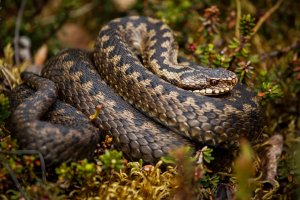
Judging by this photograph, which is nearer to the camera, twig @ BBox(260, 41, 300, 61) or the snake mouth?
the snake mouth

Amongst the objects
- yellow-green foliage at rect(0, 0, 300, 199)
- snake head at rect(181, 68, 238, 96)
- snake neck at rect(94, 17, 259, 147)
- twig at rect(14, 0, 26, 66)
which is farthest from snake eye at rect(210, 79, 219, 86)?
twig at rect(14, 0, 26, 66)

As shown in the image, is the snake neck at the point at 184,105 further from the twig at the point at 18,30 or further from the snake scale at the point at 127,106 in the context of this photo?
the twig at the point at 18,30


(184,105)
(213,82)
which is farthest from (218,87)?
(184,105)

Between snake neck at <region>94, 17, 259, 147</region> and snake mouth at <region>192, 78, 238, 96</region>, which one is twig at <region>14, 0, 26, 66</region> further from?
snake mouth at <region>192, 78, 238, 96</region>

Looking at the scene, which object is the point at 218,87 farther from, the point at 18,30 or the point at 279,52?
the point at 18,30

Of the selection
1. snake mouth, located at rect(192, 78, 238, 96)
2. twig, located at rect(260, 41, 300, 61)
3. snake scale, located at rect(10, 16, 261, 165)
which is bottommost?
snake scale, located at rect(10, 16, 261, 165)

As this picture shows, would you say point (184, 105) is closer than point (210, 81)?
Yes
